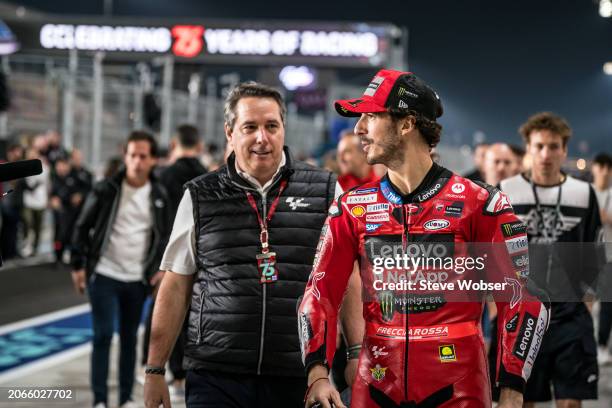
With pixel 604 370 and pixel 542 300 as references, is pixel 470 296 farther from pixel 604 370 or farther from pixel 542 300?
pixel 604 370

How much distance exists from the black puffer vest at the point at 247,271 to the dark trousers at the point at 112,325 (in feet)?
9.46

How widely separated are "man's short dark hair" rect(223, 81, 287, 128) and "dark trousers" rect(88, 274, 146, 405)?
313 cm

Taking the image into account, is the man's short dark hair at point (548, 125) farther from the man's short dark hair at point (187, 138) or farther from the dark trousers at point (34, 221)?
the dark trousers at point (34, 221)

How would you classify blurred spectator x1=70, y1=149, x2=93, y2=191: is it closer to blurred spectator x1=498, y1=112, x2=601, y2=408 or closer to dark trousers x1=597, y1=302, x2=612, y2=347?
dark trousers x1=597, y1=302, x2=612, y2=347

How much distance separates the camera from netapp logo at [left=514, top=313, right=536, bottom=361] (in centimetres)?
271

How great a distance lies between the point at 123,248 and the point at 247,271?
3305mm

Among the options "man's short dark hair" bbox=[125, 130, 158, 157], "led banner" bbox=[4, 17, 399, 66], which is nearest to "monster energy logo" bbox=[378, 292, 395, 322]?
"man's short dark hair" bbox=[125, 130, 158, 157]

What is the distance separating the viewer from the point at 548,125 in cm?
518

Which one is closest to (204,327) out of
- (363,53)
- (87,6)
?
(363,53)

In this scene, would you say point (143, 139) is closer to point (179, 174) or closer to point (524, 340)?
point (179, 174)

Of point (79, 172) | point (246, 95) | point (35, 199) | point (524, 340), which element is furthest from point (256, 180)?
point (35, 199)

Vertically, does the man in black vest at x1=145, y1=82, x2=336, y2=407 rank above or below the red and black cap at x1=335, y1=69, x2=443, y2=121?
below

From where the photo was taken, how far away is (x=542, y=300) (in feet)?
9.14

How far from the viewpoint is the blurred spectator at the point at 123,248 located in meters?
6.57
